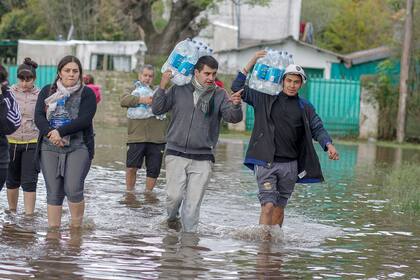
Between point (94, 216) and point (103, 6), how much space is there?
37.9 m

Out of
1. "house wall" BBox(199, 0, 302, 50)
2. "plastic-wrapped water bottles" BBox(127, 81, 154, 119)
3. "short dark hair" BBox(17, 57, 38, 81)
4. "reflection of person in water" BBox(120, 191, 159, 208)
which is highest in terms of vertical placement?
"house wall" BBox(199, 0, 302, 50)

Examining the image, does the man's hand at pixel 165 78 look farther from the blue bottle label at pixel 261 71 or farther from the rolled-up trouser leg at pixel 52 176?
the rolled-up trouser leg at pixel 52 176

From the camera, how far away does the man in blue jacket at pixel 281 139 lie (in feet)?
33.1

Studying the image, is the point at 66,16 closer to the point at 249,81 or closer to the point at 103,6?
the point at 103,6

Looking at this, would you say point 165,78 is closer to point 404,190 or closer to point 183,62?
point 183,62

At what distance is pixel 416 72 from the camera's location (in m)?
33.0

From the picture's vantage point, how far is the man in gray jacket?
10.4m

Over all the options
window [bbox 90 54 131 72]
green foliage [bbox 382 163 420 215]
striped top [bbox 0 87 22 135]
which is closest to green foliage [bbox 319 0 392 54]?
window [bbox 90 54 131 72]

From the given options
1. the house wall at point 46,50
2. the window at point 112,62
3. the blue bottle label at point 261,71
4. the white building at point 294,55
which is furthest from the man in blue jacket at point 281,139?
the house wall at point 46,50

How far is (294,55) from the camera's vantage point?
134 feet

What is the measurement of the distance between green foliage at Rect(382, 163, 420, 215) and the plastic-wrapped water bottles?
349 centimetres

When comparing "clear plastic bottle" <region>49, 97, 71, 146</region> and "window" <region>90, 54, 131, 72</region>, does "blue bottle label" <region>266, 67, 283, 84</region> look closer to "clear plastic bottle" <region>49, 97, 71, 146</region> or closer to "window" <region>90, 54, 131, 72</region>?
"clear plastic bottle" <region>49, 97, 71, 146</region>

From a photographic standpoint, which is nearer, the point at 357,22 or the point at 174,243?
the point at 174,243

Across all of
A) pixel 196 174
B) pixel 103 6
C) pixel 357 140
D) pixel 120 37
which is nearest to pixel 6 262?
pixel 196 174
